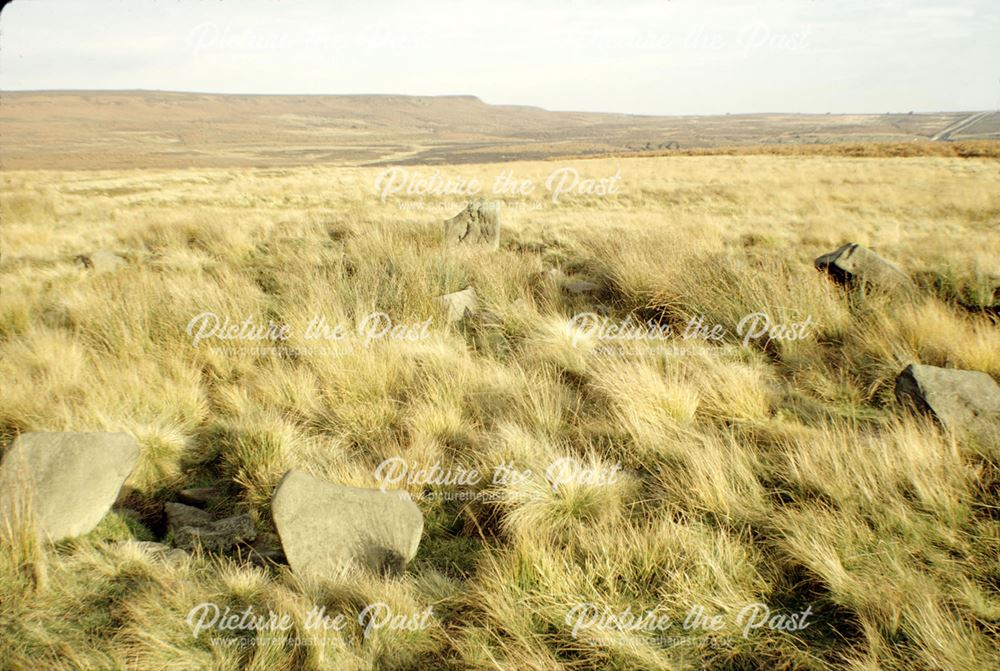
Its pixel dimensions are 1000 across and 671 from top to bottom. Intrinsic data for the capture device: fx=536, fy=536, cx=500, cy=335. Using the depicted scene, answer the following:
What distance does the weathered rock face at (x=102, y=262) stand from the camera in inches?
303

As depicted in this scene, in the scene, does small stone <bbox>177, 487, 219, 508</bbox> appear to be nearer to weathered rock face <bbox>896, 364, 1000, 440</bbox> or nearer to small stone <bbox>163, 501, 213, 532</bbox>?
small stone <bbox>163, 501, 213, 532</bbox>

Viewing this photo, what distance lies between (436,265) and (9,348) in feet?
13.0

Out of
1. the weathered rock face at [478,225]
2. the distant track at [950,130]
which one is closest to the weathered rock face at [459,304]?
the weathered rock face at [478,225]

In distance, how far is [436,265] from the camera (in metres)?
6.31

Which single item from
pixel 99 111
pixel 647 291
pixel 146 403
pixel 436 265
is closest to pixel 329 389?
pixel 146 403

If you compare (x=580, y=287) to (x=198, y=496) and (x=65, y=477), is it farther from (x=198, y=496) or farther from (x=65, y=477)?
(x=65, y=477)

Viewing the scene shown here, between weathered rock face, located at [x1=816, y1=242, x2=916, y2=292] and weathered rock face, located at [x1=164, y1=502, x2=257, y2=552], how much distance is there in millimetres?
5488

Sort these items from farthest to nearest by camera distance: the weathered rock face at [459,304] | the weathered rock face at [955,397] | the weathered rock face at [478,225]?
the weathered rock face at [478,225], the weathered rock face at [459,304], the weathered rock face at [955,397]

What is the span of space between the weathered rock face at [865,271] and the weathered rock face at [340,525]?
15.9 ft

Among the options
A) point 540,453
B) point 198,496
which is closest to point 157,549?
point 198,496

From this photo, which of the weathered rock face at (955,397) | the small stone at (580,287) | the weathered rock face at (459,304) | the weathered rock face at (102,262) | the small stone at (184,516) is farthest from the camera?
the weathered rock face at (102,262)

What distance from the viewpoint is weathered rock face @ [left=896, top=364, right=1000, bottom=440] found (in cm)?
288

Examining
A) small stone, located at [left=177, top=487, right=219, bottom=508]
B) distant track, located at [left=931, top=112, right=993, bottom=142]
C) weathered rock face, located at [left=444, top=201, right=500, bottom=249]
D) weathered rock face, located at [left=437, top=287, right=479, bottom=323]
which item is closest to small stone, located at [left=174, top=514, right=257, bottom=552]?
small stone, located at [left=177, top=487, right=219, bottom=508]

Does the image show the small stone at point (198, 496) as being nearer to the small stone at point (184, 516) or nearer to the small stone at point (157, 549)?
the small stone at point (184, 516)
